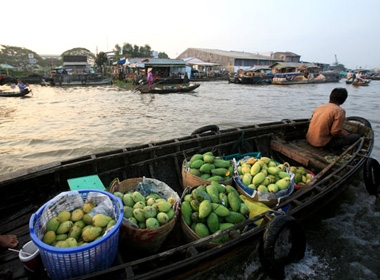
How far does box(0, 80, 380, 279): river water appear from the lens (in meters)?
3.52

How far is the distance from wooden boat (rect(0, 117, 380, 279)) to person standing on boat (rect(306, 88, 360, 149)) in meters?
0.24

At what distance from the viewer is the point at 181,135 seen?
995 centimetres

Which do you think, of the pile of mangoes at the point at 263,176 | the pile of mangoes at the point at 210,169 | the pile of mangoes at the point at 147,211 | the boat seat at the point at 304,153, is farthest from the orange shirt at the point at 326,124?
the pile of mangoes at the point at 147,211

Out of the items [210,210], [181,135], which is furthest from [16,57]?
[210,210]

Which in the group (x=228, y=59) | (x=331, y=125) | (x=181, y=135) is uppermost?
(x=228, y=59)

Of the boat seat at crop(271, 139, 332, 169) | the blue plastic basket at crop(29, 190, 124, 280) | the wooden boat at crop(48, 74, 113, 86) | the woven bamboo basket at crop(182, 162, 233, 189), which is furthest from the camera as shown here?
the wooden boat at crop(48, 74, 113, 86)

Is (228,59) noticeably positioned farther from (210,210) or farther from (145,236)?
(145,236)

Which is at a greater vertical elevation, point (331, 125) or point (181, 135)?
point (331, 125)

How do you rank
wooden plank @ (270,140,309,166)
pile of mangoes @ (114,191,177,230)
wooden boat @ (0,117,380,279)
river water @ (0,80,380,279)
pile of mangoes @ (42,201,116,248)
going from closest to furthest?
pile of mangoes @ (42,201,116,248)
wooden boat @ (0,117,380,279)
pile of mangoes @ (114,191,177,230)
river water @ (0,80,380,279)
wooden plank @ (270,140,309,166)

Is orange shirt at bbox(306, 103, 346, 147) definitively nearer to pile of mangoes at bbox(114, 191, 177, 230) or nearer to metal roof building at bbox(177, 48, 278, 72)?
pile of mangoes at bbox(114, 191, 177, 230)

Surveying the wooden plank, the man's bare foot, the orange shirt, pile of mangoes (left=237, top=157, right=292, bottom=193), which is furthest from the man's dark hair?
the man's bare foot

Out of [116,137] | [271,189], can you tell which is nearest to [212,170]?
[271,189]

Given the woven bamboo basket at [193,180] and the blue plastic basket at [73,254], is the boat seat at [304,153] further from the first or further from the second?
the blue plastic basket at [73,254]

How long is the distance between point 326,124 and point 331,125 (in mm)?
143
